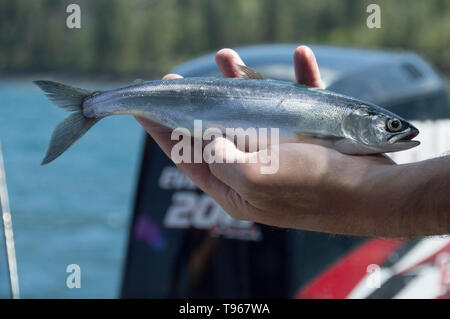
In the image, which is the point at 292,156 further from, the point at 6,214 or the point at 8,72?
the point at 8,72

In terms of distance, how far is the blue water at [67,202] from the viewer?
6844mm

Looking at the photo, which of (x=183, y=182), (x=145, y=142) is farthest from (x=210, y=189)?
(x=145, y=142)

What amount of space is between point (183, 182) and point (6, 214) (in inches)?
45.0

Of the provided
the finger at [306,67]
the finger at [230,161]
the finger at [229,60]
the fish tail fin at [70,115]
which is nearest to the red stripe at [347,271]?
the finger at [306,67]

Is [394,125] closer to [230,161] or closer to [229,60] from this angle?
[230,161]

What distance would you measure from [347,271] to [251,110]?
1754 mm

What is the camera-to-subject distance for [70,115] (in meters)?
1.76

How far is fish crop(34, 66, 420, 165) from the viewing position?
164cm

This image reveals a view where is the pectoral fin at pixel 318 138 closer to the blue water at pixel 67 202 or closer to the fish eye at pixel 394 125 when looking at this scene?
the fish eye at pixel 394 125

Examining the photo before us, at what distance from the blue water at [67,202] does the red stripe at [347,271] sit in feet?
6.37

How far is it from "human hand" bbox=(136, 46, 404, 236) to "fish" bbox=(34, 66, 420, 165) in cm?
5

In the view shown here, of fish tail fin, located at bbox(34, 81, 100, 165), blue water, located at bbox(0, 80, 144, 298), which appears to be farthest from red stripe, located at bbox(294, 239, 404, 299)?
blue water, located at bbox(0, 80, 144, 298)

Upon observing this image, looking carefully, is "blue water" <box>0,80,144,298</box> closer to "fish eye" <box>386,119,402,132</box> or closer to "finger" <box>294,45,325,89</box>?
"finger" <box>294,45,325,89</box>

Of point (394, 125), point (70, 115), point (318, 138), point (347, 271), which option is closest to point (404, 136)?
point (394, 125)
